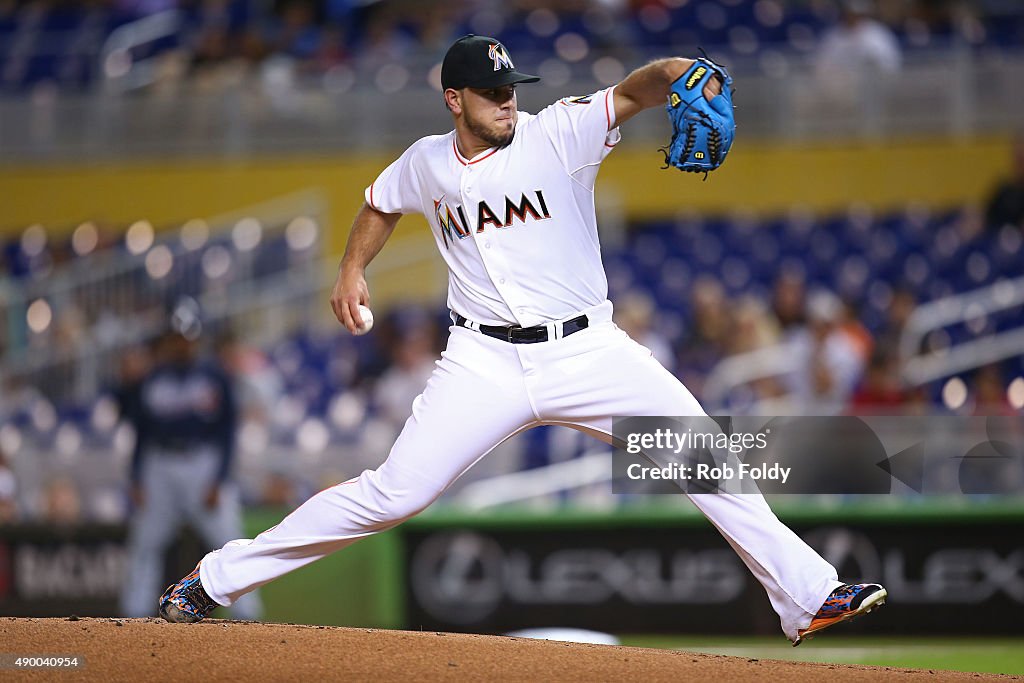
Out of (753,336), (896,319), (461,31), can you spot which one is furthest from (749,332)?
(461,31)

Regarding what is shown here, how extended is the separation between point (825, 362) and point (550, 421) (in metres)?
5.48

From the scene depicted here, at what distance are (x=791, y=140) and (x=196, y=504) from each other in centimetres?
781

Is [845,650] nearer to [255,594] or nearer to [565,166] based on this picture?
[255,594]

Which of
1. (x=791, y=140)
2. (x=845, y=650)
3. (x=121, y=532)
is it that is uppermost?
(x=791, y=140)

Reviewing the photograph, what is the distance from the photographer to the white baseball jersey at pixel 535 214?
4.83 meters

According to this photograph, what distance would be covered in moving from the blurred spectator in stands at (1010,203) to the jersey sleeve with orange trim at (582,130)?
8749mm

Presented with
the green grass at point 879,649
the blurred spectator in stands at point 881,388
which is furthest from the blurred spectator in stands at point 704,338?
the green grass at point 879,649

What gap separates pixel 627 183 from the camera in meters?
15.2

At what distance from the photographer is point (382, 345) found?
11773 millimetres

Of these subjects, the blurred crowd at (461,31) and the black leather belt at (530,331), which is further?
the blurred crowd at (461,31)

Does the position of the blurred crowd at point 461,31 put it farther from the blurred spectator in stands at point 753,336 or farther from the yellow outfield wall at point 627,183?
the blurred spectator in stands at point 753,336

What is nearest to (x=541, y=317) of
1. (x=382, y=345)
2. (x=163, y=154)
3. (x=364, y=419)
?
(x=364, y=419)

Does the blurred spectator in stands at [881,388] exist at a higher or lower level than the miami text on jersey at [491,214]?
lower

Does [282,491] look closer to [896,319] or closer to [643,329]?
[643,329]
